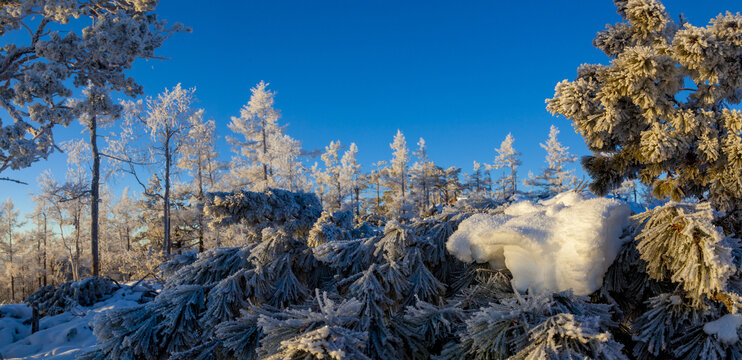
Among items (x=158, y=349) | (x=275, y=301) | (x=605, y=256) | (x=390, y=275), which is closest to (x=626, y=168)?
(x=605, y=256)

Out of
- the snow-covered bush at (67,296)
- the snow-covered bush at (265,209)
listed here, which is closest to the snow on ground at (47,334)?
the snow-covered bush at (67,296)

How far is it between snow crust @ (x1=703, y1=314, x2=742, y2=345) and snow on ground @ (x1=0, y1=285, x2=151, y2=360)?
6.65 metres

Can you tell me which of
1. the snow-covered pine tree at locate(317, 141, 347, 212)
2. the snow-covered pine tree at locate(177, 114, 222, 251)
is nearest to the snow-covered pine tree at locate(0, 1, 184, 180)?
the snow-covered pine tree at locate(177, 114, 222, 251)

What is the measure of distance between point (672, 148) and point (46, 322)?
446 inches

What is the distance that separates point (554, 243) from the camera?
166 cm

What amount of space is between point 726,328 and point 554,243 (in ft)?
2.03

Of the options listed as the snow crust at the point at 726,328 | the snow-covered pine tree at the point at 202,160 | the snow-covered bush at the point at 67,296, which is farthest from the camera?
the snow-covered pine tree at the point at 202,160

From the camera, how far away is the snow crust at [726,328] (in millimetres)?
1315

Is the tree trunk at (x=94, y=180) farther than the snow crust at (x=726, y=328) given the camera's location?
Yes

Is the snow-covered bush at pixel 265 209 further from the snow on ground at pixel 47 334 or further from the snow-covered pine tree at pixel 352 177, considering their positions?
the snow-covered pine tree at pixel 352 177

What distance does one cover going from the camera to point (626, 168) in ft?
12.7

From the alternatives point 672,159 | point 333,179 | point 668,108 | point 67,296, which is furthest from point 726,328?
point 333,179

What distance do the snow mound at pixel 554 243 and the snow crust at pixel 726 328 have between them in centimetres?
38

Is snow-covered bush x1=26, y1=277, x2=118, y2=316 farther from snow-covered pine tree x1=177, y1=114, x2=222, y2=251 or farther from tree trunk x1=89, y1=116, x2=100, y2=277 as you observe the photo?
snow-covered pine tree x1=177, y1=114, x2=222, y2=251
